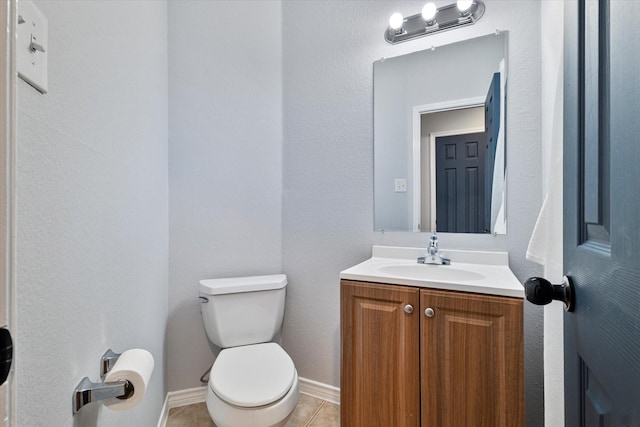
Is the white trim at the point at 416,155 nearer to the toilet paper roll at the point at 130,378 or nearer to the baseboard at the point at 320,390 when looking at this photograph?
the baseboard at the point at 320,390

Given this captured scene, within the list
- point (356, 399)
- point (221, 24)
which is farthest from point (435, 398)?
point (221, 24)

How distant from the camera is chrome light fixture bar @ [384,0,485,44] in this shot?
5.14ft

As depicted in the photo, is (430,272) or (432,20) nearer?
(430,272)

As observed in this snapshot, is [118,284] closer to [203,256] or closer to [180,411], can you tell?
[203,256]

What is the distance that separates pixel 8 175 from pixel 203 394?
1927mm

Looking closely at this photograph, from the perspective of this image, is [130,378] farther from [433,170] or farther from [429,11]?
[429,11]

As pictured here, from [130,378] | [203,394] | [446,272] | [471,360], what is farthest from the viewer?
[203,394]

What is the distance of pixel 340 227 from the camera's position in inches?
74.7

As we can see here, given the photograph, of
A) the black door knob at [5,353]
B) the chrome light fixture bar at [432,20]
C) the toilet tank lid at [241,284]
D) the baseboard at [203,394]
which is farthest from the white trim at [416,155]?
the black door knob at [5,353]

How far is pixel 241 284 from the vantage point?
1727 millimetres

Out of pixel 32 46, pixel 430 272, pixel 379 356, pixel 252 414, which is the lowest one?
pixel 252 414

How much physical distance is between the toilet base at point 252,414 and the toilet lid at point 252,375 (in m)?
0.02

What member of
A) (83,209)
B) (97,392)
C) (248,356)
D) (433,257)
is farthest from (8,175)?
(433,257)

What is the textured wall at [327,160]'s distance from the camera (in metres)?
1.83
